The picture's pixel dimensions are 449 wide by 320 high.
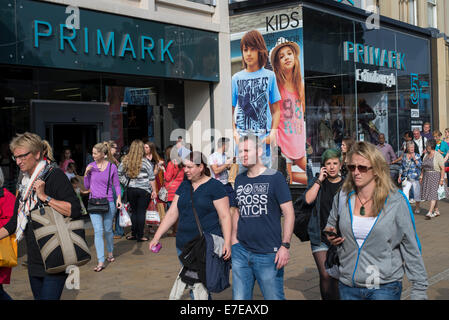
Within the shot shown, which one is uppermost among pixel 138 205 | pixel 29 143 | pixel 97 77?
pixel 97 77

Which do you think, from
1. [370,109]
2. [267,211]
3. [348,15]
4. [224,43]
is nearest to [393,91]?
[370,109]

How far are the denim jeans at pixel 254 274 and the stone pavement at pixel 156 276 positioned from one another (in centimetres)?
187

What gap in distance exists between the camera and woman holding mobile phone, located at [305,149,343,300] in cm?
504

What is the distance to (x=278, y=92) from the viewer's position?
14.6 m

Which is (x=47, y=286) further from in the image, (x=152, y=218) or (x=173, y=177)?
(x=173, y=177)

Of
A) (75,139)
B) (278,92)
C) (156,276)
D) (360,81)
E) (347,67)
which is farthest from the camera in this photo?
(360,81)

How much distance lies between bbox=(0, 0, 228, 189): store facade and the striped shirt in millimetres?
2336

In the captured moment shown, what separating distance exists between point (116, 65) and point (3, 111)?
8.27ft

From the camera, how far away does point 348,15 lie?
16.7 metres

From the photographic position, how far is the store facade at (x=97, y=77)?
35.0 ft

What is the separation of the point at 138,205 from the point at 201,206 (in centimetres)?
589

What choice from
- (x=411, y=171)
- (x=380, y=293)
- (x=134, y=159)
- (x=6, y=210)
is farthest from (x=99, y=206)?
(x=411, y=171)

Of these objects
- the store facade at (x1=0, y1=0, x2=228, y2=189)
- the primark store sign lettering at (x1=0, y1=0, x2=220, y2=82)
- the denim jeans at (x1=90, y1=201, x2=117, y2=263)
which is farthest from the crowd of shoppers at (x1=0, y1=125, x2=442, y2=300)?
the store facade at (x1=0, y1=0, x2=228, y2=189)

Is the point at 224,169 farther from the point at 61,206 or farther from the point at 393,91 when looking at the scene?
the point at 393,91
